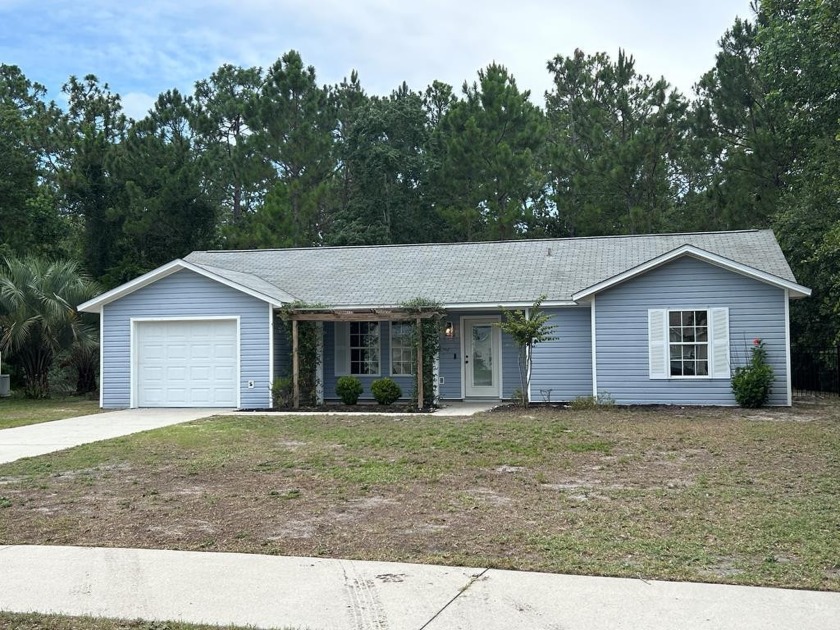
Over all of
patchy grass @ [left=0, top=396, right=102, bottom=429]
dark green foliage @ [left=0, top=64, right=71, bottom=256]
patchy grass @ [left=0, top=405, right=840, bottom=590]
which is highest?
dark green foliage @ [left=0, top=64, right=71, bottom=256]

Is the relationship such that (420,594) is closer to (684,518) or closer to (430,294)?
(684,518)

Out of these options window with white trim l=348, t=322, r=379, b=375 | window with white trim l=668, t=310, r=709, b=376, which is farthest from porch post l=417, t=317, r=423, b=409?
window with white trim l=668, t=310, r=709, b=376

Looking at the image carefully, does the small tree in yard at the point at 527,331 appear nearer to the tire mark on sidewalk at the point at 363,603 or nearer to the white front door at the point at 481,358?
the white front door at the point at 481,358

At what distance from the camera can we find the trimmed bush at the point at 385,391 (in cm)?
1677

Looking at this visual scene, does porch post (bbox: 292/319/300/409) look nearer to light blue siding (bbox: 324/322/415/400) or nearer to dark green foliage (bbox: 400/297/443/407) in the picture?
light blue siding (bbox: 324/322/415/400)

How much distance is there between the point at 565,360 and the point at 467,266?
13.9 ft

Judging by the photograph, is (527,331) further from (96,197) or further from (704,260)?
(96,197)

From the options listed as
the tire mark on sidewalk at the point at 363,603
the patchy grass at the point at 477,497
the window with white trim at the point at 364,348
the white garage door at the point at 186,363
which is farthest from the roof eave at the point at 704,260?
the tire mark on sidewalk at the point at 363,603

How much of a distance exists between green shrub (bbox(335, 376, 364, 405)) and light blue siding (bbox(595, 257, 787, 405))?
17.0 feet

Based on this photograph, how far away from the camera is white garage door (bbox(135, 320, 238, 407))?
672 inches

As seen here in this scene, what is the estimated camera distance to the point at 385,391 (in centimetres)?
1677

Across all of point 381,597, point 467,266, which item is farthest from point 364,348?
point 381,597

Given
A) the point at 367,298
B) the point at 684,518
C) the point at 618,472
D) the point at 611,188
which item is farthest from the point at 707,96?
the point at 684,518

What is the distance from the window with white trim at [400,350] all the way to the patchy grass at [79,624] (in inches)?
546
